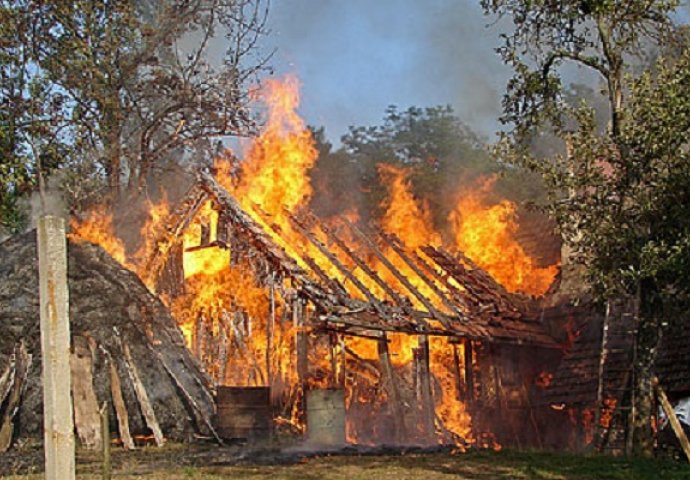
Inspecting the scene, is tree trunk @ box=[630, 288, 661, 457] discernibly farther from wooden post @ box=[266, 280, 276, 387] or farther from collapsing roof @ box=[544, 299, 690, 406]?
wooden post @ box=[266, 280, 276, 387]

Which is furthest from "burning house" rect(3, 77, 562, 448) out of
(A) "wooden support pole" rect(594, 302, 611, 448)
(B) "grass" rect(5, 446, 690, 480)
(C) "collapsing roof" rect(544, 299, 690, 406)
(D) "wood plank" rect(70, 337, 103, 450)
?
(B) "grass" rect(5, 446, 690, 480)

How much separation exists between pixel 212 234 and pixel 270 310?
11.2 feet

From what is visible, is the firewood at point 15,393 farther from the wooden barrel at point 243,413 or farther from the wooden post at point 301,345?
the wooden post at point 301,345

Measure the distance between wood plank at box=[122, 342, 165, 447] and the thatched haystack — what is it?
0.08ft

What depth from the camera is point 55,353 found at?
18.6 ft

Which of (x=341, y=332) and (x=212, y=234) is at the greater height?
(x=212, y=234)

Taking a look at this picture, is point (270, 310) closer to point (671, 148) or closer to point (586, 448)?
point (586, 448)

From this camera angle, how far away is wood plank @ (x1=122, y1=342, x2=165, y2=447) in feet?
61.1

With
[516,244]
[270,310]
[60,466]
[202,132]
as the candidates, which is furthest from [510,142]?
[202,132]

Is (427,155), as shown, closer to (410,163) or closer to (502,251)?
(410,163)

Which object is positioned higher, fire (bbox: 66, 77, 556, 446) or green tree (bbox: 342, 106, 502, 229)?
green tree (bbox: 342, 106, 502, 229)

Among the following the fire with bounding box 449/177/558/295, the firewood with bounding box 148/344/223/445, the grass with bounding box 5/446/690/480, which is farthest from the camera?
the fire with bounding box 449/177/558/295

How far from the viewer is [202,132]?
3319cm

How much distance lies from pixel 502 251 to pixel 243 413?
11.9m
